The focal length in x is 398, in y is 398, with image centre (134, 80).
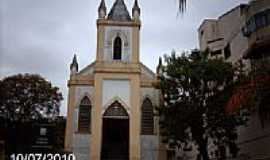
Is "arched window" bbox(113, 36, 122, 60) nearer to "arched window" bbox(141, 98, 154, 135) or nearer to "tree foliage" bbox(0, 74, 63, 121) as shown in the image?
"arched window" bbox(141, 98, 154, 135)

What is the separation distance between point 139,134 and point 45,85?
14239 millimetres

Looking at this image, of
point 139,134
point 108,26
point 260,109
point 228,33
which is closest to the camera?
point 260,109

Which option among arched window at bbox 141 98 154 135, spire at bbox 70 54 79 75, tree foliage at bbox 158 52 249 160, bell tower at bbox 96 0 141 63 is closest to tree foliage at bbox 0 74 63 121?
spire at bbox 70 54 79 75

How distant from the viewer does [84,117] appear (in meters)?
31.0

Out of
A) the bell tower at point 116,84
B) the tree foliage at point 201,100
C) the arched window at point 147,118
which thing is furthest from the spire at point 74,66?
the tree foliage at point 201,100

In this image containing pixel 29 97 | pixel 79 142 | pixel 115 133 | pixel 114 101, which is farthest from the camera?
pixel 29 97

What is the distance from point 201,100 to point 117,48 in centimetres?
1381

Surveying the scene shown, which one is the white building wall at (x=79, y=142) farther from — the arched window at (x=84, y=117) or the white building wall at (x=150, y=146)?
the white building wall at (x=150, y=146)

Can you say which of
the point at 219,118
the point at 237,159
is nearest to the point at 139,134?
the point at 237,159

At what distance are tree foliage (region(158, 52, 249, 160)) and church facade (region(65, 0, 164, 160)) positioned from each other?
8.56 meters

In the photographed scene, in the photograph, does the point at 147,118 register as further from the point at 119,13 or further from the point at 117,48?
the point at 119,13

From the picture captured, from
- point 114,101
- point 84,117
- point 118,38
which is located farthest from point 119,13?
point 84,117

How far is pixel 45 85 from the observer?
40.5 m

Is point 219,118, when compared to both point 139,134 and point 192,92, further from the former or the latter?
point 139,134
